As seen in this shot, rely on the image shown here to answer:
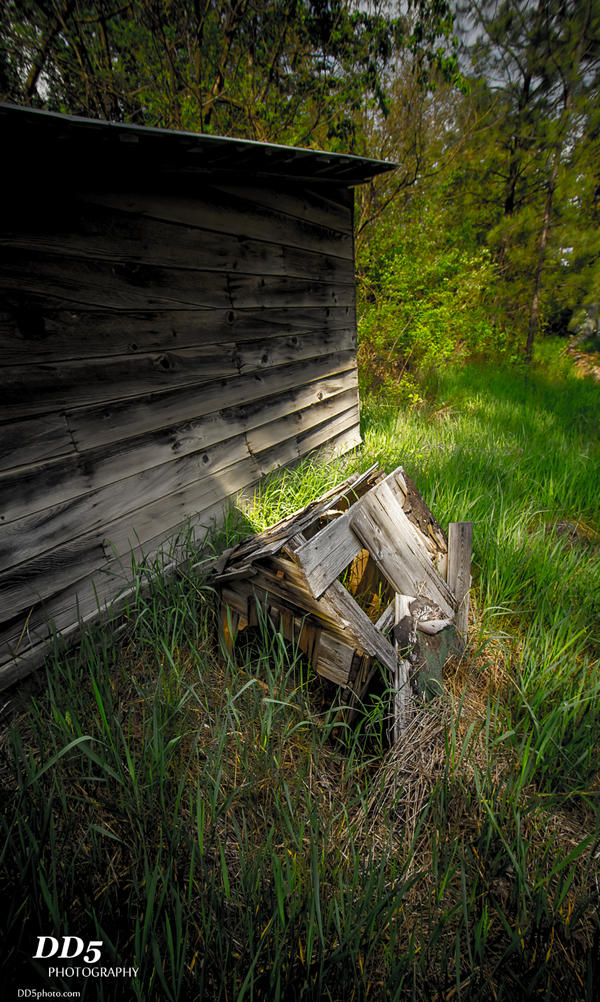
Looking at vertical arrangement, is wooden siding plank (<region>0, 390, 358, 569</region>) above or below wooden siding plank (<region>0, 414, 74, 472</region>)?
below

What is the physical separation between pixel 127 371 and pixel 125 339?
167 mm

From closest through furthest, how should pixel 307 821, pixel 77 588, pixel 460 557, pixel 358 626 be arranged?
pixel 307 821 → pixel 358 626 → pixel 77 588 → pixel 460 557

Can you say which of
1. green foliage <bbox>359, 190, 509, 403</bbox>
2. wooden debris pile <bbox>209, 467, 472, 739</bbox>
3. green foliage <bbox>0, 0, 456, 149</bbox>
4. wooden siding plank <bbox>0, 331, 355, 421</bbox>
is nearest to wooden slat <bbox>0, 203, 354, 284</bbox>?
wooden siding plank <bbox>0, 331, 355, 421</bbox>

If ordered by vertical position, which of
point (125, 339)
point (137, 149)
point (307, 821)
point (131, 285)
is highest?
point (137, 149)

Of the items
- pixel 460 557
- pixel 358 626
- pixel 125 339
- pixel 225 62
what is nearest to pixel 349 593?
pixel 358 626

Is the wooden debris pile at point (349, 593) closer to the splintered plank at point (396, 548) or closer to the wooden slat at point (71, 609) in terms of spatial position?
the splintered plank at point (396, 548)

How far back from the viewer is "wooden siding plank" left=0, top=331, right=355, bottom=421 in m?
1.68

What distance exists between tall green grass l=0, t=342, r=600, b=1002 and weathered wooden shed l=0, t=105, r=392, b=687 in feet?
1.41

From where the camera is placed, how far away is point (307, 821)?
4.57 feet

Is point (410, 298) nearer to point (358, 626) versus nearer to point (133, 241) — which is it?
point (133, 241)

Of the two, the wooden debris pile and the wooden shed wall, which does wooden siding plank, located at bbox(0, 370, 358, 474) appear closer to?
the wooden shed wall

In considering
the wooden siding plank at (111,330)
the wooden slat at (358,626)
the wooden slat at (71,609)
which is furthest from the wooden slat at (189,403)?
the wooden slat at (358,626)

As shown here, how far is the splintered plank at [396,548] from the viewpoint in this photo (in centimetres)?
191

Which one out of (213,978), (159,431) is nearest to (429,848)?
(213,978)
